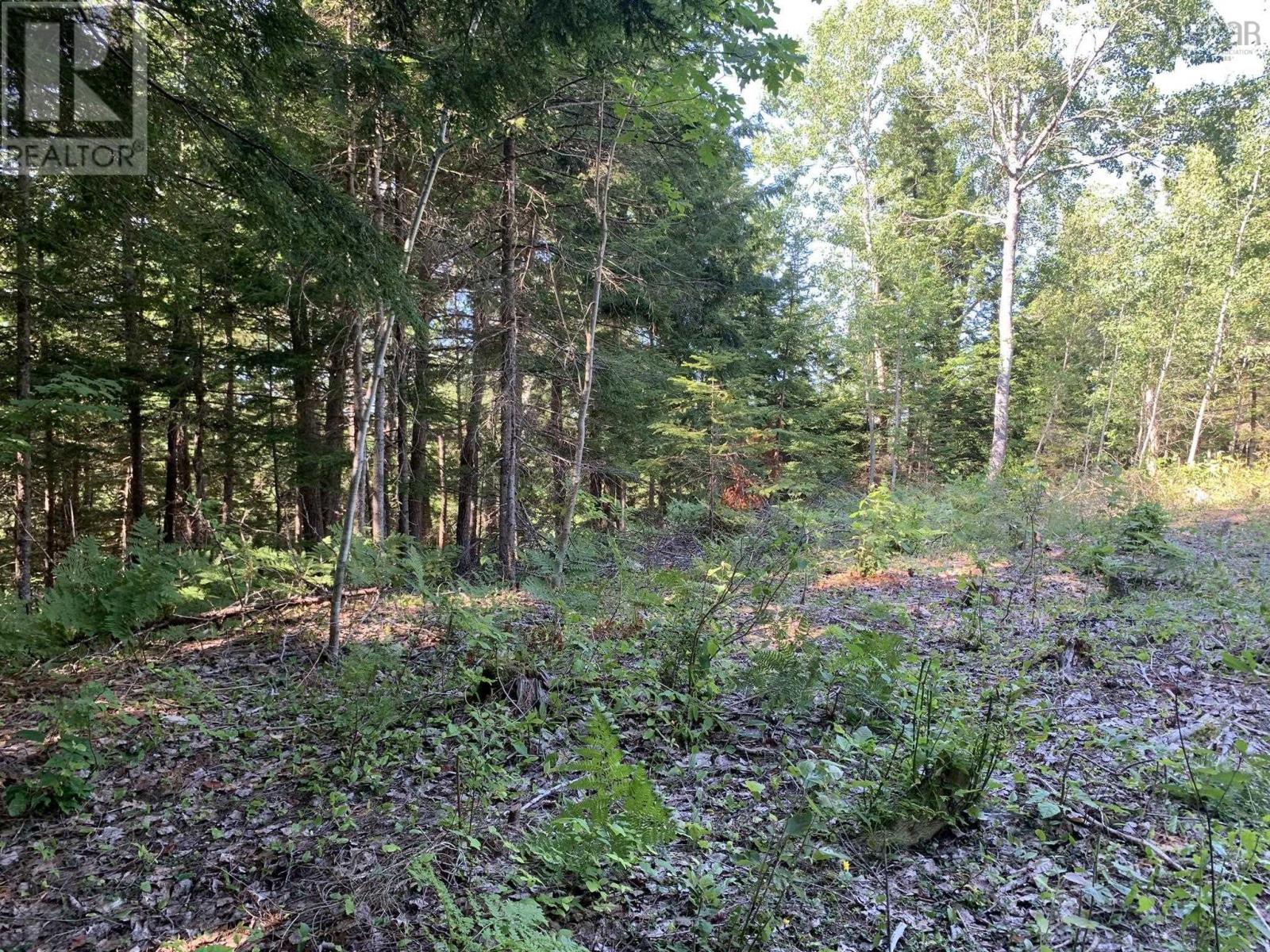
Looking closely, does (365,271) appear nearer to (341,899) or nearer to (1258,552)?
(341,899)

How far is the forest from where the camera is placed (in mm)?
2408

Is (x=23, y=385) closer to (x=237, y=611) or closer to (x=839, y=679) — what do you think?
(x=237, y=611)

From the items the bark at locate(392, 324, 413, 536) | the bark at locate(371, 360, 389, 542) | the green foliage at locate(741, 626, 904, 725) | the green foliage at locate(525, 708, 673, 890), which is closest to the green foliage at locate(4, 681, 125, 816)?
the green foliage at locate(525, 708, 673, 890)

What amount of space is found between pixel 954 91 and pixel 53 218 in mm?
19994

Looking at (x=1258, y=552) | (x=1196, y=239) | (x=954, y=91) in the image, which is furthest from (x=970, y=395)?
(x=1258, y=552)

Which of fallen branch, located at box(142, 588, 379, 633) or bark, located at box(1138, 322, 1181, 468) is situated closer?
fallen branch, located at box(142, 588, 379, 633)

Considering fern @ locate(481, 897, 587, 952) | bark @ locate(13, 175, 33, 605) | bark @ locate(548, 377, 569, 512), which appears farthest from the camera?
bark @ locate(548, 377, 569, 512)

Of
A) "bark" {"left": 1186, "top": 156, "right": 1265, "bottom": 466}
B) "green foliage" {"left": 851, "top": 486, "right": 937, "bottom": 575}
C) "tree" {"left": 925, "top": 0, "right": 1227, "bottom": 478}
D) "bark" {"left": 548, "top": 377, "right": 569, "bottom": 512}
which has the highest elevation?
"tree" {"left": 925, "top": 0, "right": 1227, "bottom": 478}

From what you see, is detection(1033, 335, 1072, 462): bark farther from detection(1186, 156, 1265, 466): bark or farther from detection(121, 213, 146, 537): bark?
detection(121, 213, 146, 537): bark

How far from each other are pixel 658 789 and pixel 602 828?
28.4 inches

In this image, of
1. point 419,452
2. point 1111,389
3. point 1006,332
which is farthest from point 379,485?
point 1111,389

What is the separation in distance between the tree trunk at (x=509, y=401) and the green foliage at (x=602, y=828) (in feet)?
18.1

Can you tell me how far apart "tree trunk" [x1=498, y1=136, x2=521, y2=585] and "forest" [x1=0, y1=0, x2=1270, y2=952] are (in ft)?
0.24

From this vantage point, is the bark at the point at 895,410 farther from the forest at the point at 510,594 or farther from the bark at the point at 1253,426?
the bark at the point at 1253,426
